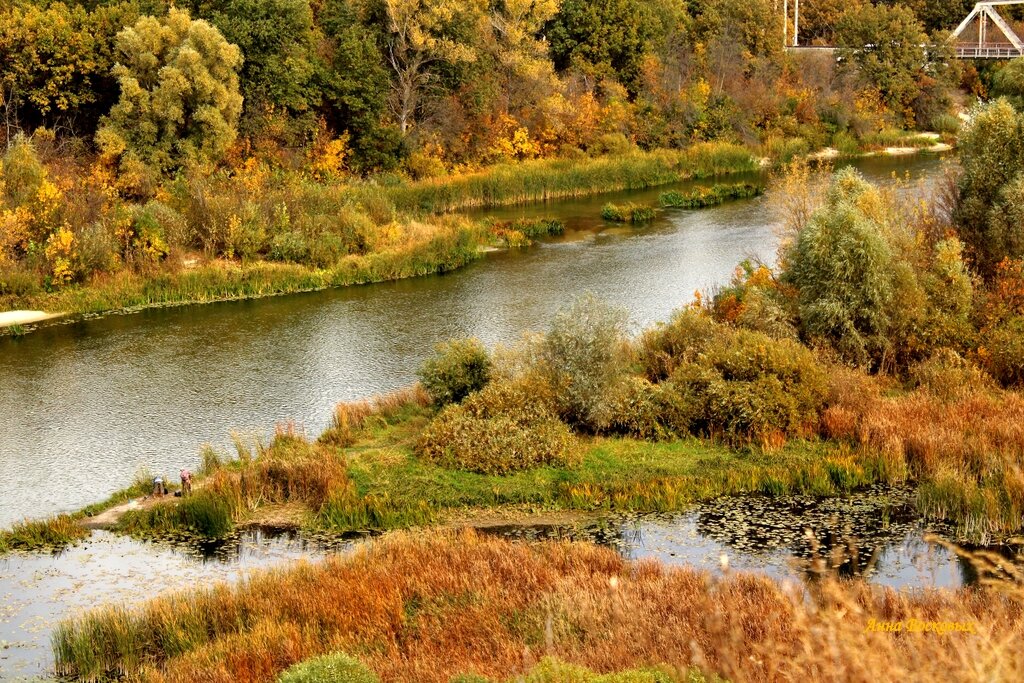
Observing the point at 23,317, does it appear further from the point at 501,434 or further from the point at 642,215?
the point at 642,215

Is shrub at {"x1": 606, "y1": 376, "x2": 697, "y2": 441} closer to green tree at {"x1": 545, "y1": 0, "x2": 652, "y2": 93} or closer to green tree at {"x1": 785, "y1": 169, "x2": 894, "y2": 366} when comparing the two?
green tree at {"x1": 785, "y1": 169, "x2": 894, "y2": 366}

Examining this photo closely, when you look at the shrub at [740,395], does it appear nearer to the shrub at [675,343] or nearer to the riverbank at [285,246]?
the shrub at [675,343]

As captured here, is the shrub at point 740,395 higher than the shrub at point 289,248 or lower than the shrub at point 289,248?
lower

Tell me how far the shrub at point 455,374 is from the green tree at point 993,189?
1271 centimetres

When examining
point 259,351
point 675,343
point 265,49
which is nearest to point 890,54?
point 265,49

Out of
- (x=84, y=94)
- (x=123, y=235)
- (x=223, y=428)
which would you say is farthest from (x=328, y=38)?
(x=223, y=428)

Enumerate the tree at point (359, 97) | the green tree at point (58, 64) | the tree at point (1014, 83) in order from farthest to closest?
the tree at point (359, 97)
the green tree at point (58, 64)
the tree at point (1014, 83)

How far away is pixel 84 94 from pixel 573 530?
34.6 metres

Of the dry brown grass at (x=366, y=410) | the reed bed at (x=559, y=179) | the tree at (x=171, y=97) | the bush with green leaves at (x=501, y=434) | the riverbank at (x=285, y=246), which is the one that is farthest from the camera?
the reed bed at (x=559, y=179)

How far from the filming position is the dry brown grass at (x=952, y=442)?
58.6 ft

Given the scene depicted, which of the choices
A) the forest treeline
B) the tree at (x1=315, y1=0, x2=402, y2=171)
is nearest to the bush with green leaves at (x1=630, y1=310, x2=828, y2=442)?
the forest treeline

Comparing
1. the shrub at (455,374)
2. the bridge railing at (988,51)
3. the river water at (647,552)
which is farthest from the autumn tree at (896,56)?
the river water at (647,552)

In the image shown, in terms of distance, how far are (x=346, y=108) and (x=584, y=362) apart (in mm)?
32893

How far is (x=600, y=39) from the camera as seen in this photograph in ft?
205
